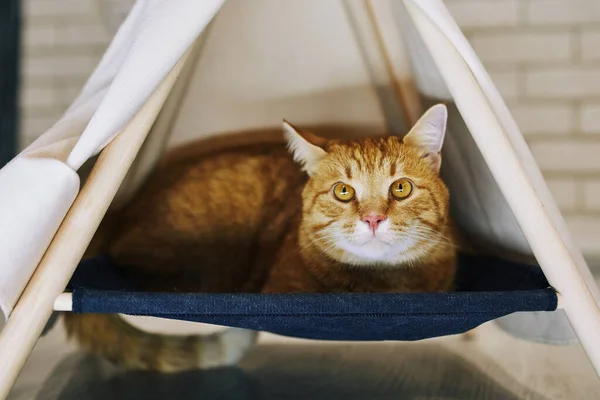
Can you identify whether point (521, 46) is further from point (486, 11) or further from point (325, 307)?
point (325, 307)

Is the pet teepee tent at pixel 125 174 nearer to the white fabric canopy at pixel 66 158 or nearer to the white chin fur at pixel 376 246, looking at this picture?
the white fabric canopy at pixel 66 158

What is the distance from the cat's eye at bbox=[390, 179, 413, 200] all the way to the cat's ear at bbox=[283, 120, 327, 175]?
18cm

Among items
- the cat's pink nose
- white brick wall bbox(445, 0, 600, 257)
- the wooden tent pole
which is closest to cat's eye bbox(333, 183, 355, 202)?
the cat's pink nose

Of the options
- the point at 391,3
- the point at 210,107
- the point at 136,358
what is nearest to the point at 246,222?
the point at 210,107

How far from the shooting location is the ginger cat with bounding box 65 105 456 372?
129 centimetres

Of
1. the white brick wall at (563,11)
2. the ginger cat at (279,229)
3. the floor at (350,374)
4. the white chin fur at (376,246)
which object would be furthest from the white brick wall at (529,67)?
the white chin fur at (376,246)

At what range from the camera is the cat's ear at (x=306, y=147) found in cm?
133

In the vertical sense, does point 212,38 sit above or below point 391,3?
below

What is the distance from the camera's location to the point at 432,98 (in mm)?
1345

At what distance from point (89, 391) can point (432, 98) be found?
112cm

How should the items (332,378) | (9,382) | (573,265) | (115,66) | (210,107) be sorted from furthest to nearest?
(332,378), (210,107), (115,66), (573,265), (9,382)

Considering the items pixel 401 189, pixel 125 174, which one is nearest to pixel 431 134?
pixel 401 189

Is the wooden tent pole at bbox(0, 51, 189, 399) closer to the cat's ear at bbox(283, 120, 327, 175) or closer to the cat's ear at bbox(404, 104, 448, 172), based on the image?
the cat's ear at bbox(283, 120, 327, 175)

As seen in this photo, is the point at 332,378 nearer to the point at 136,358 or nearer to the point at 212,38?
the point at 136,358
